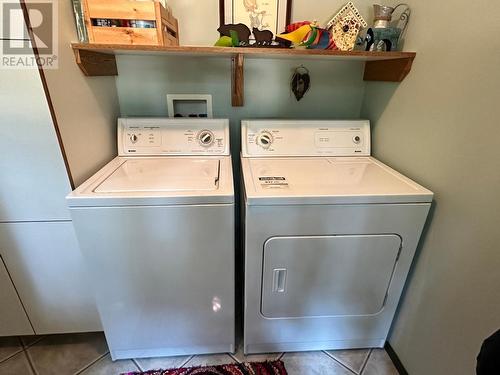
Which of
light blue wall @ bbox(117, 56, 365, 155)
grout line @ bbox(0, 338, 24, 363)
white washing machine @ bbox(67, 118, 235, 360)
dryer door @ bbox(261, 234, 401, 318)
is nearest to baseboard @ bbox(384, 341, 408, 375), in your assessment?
dryer door @ bbox(261, 234, 401, 318)

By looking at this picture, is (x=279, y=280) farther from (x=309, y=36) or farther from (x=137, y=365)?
(x=309, y=36)

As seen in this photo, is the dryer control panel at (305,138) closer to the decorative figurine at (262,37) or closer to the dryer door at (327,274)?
the decorative figurine at (262,37)

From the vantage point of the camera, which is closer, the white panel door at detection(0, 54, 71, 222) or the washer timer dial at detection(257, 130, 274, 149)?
the white panel door at detection(0, 54, 71, 222)

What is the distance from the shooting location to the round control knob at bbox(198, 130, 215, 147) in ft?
4.96

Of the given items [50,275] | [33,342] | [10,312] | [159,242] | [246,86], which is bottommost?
[33,342]

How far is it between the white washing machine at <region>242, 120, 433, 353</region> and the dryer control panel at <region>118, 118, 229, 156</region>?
0.17 metres

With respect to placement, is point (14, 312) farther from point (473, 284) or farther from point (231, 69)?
point (473, 284)

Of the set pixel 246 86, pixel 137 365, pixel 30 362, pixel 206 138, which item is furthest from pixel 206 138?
pixel 30 362

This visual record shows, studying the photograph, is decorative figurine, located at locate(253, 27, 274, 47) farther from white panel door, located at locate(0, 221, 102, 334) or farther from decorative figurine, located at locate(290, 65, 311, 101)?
white panel door, located at locate(0, 221, 102, 334)

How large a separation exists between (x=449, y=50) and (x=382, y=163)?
0.59 metres

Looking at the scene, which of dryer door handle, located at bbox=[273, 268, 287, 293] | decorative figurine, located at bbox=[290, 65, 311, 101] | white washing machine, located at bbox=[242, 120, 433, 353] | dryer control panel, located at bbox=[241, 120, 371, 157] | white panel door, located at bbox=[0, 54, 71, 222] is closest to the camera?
white panel door, located at bbox=[0, 54, 71, 222]

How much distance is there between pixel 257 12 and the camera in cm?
146

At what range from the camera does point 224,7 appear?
1.45 metres

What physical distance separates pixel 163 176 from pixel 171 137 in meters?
0.38
